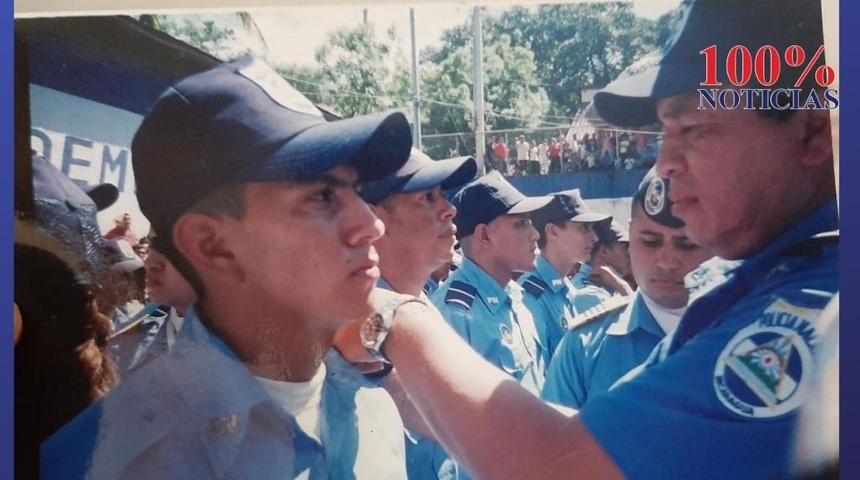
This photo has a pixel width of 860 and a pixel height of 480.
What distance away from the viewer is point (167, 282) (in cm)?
221

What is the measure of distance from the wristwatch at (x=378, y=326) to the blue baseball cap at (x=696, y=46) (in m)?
0.93

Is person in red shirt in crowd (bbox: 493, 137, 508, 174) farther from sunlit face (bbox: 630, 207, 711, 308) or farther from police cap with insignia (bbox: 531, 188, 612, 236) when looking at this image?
sunlit face (bbox: 630, 207, 711, 308)

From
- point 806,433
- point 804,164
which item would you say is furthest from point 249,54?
point 806,433

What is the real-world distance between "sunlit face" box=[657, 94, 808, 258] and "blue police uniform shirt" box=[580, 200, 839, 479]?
3.2 inches

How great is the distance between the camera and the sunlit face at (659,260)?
7.31 feet

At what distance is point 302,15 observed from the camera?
224 cm

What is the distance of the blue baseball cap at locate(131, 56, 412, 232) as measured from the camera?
2.11 m

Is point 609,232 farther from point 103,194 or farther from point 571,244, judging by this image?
point 103,194

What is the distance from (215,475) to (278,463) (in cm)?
20

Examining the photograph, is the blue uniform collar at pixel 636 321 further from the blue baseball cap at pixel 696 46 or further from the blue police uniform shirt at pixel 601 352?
the blue baseball cap at pixel 696 46

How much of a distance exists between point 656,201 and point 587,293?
0.37m

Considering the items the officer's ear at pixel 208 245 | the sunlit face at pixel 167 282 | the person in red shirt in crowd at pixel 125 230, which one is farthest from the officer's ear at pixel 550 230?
the person in red shirt in crowd at pixel 125 230

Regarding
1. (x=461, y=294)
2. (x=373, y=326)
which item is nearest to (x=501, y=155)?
(x=461, y=294)

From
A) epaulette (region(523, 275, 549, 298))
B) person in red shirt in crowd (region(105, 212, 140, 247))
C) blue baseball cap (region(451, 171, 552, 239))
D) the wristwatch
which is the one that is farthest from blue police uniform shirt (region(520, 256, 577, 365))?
person in red shirt in crowd (region(105, 212, 140, 247))
